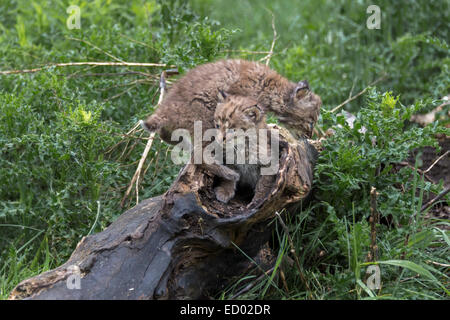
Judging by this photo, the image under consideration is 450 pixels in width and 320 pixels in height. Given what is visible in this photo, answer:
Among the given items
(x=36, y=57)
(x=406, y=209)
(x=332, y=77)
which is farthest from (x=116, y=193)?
(x=332, y=77)

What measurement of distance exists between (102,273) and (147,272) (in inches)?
11.6

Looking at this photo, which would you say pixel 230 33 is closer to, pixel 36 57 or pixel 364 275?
pixel 36 57

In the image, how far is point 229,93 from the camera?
508cm

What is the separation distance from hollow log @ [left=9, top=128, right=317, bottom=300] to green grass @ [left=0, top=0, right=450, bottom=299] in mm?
218

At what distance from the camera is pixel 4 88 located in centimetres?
645

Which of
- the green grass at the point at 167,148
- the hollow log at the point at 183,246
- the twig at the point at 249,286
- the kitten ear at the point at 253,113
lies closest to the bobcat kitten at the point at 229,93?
the kitten ear at the point at 253,113

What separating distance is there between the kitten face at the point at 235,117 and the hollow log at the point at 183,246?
256 mm

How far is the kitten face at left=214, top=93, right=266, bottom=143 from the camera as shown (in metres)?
4.42

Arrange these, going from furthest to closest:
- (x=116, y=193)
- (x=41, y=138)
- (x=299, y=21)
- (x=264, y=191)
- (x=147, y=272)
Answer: (x=299, y=21) < (x=116, y=193) < (x=41, y=138) < (x=264, y=191) < (x=147, y=272)

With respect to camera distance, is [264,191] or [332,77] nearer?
[264,191]

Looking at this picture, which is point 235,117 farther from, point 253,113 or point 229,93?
point 229,93

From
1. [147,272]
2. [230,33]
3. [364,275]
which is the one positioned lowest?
[364,275]

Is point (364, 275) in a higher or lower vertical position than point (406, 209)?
lower

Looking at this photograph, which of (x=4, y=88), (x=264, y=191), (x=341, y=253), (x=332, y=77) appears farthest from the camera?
(x=332, y=77)
